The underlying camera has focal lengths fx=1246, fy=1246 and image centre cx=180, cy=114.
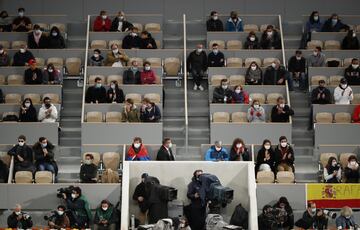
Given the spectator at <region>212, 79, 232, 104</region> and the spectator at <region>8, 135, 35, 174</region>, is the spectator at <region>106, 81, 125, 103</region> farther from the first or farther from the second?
the spectator at <region>8, 135, 35, 174</region>

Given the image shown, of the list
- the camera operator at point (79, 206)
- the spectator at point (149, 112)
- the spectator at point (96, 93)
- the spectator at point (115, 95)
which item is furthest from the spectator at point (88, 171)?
the spectator at point (96, 93)

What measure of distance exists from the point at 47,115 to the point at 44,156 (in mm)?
1933

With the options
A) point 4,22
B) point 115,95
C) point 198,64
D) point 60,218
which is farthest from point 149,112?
point 4,22

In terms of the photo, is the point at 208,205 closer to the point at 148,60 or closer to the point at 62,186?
the point at 62,186

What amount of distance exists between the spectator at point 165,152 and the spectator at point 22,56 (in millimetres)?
5442

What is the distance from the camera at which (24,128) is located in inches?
1146

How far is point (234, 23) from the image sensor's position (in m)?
32.6

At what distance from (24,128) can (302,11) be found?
31.2 ft

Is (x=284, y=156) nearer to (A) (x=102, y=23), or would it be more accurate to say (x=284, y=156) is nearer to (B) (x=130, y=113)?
(B) (x=130, y=113)

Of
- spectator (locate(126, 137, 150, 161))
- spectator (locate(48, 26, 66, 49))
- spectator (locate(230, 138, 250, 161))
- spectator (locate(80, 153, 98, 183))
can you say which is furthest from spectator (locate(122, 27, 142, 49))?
spectator (locate(230, 138, 250, 161))

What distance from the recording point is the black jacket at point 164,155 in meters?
27.5

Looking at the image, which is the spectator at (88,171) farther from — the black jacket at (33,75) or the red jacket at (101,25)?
the red jacket at (101,25)

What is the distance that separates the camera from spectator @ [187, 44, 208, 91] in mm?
31078

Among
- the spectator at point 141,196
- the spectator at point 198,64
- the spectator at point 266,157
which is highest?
the spectator at point 198,64
